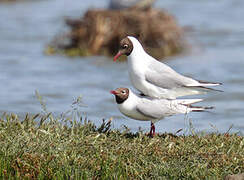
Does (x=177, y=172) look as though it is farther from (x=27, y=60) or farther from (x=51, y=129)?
(x=27, y=60)

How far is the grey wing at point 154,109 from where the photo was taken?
23.6 feet

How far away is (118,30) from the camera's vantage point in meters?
15.7

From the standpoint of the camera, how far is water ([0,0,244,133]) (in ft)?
37.2

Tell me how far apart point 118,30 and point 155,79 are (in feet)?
28.4

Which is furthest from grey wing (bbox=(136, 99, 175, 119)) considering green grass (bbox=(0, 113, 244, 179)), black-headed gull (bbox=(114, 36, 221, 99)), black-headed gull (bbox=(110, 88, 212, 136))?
green grass (bbox=(0, 113, 244, 179))

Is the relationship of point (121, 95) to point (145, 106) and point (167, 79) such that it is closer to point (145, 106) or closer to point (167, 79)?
point (145, 106)

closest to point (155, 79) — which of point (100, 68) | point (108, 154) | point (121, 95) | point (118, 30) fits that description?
point (121, 95)

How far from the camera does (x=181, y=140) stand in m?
7.37

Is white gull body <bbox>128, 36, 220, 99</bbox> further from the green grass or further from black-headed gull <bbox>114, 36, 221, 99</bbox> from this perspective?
the green grass

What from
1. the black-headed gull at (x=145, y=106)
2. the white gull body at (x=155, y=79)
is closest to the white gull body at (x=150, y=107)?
the black-headed gull at (x=145, y=106)

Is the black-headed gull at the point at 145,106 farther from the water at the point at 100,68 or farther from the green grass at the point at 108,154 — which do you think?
the water at the point at 100,68

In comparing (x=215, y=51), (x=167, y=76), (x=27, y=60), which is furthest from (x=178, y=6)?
(x=167, y=76)

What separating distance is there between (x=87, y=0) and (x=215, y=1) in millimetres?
5077

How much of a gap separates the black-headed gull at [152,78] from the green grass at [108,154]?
57cm
